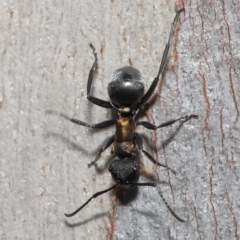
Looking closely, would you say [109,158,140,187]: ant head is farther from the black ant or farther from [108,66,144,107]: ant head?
[108,66,144,107]: ant head

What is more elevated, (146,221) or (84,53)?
(84,53)

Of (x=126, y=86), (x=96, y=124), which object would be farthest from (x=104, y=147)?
(x=126, y=86)

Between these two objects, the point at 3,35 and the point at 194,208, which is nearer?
the point at 194,208

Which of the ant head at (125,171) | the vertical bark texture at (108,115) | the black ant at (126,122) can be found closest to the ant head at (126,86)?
the black ant at (126,122)

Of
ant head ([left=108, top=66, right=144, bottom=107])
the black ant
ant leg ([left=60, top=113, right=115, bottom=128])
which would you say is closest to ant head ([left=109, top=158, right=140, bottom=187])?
the black ant

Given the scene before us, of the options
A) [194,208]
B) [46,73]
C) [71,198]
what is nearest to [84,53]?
[46,73]

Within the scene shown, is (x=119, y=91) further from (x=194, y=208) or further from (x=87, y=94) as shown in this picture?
(x=194, y=208)
